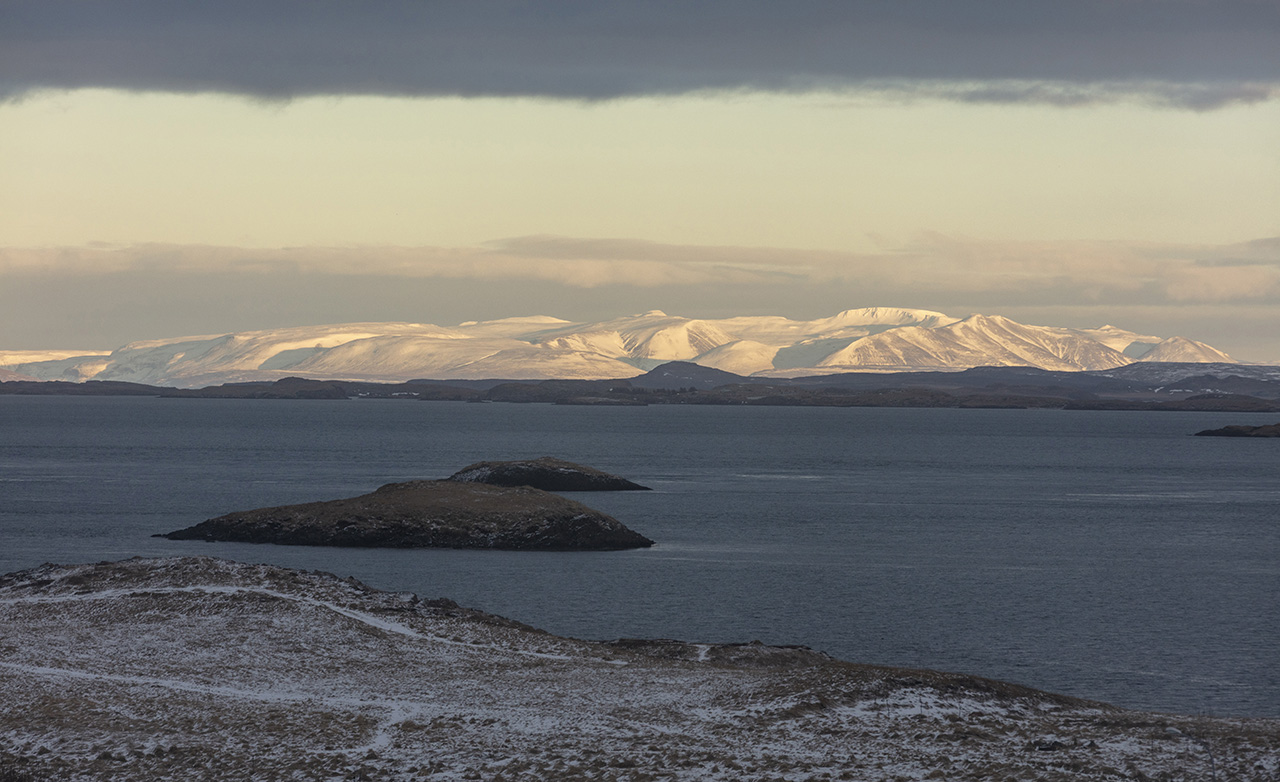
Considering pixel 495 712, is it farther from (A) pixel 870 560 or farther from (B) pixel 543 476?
(B) pixel 543 476

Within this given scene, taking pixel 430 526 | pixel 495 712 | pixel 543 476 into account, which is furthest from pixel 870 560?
pixel 495 712

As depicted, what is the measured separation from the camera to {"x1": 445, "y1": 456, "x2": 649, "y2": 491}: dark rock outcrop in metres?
98.3

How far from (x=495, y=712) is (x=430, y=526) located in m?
46.1

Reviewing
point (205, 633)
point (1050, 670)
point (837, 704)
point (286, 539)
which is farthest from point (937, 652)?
point (286, 539)

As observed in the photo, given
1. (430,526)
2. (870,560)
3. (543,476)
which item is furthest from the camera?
(543,476)

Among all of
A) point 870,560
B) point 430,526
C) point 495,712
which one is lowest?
point 870,560

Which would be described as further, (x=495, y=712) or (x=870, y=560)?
(x=870, y=560)

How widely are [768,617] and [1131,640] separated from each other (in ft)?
47.1

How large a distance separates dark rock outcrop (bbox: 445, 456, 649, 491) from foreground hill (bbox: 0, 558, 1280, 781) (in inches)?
2091

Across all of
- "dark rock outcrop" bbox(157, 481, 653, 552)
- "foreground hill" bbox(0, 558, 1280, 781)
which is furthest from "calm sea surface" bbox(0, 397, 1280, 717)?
"foreground hill" bbox(0, 558, 1280, 781)

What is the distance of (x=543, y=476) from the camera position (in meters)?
103

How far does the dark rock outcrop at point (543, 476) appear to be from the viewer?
3871 inches

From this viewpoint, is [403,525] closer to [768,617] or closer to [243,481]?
[768,617]

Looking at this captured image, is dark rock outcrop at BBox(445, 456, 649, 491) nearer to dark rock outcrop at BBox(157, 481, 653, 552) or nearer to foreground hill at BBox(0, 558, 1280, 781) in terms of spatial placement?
dark rock outcrop at BBox(157, 481, 653, 552)
